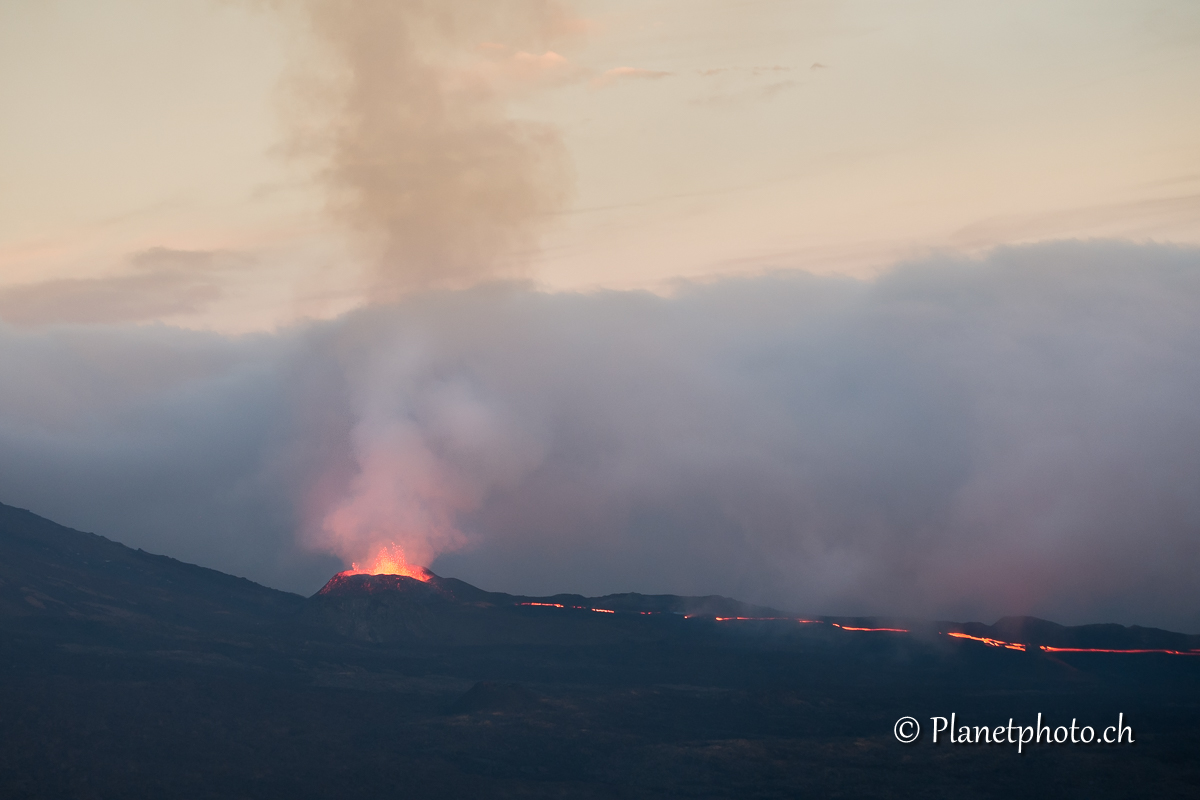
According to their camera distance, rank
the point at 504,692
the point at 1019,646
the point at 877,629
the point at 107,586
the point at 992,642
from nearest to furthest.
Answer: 1. the point at 504,692
2. the point at 107,586
3. the point at 1019,646
4. the point at 992,642
5. the point at 877,629

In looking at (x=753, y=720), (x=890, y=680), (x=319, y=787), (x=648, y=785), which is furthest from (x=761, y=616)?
(x=319, y=787)

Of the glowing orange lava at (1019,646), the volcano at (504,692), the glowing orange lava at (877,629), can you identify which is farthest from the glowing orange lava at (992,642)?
the glowing orange lava at (877,629)

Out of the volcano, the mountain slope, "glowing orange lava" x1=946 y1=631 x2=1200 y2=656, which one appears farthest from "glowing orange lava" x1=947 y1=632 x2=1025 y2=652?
the mountain slope

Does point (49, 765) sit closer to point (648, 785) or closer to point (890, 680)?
point (648, 785)

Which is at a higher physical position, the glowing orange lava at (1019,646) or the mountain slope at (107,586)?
the glowing orange lava at (1019,646)

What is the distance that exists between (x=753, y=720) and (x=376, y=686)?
3018cm

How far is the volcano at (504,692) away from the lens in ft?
188

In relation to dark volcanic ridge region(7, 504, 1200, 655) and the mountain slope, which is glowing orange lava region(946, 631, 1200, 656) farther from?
the mountain slope

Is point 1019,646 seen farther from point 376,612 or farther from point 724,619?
point 376,612

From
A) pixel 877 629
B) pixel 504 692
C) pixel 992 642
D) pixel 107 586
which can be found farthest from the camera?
pixel 877 629

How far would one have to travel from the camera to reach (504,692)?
7606 centimetres

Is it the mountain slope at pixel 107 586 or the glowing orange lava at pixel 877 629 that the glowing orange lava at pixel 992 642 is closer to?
the glowing orange lava at pixel 877 629

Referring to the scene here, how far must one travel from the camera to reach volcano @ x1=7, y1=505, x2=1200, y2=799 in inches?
2260

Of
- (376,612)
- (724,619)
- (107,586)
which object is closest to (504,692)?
(376,612)
